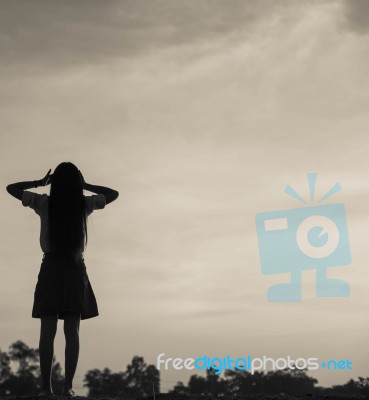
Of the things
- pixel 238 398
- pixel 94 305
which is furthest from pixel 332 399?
pixel 94 305

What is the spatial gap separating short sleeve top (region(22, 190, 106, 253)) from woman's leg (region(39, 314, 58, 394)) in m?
0.83

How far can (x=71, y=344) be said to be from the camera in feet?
31.3

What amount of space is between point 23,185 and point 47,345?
6.69 ft

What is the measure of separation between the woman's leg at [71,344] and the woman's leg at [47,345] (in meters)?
0.16

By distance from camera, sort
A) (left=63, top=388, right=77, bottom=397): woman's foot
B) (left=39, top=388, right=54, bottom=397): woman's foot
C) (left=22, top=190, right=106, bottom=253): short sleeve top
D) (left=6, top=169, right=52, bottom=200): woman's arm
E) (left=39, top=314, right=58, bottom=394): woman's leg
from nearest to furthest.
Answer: (left=39, top=388, right=54, bottom=397): woman's foot → (left=63, top=388, right=77, bottom=397): woman's foot → (left=39, top=314, right=58, bottom=394): woman's leg → (left=22, top=190, right=106, bottom=253): short sleeve top → (left=6, top=169, right=52, bottom=200): woman's arm

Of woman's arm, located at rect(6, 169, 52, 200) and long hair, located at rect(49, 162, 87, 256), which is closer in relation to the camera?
long hair, located at rect(49, 162, 87, 256)

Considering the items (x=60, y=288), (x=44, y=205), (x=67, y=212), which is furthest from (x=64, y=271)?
(x=44, y=205)

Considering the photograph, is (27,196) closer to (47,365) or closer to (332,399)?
(47,365)

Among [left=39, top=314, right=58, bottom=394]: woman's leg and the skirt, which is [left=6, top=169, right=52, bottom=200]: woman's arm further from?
[left=39, top=314, right=58, bottom=394]: woman's leg

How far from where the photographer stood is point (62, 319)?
9.70m

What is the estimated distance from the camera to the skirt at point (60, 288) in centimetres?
947

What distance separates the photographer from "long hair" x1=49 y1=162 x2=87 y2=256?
9.52 m

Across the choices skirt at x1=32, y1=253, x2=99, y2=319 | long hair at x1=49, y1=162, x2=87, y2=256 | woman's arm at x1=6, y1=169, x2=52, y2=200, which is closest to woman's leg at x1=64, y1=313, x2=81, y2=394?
skirt at x1=32, y1=253, x2=99, y2=319

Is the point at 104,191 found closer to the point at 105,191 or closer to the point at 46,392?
the point at 105,191
